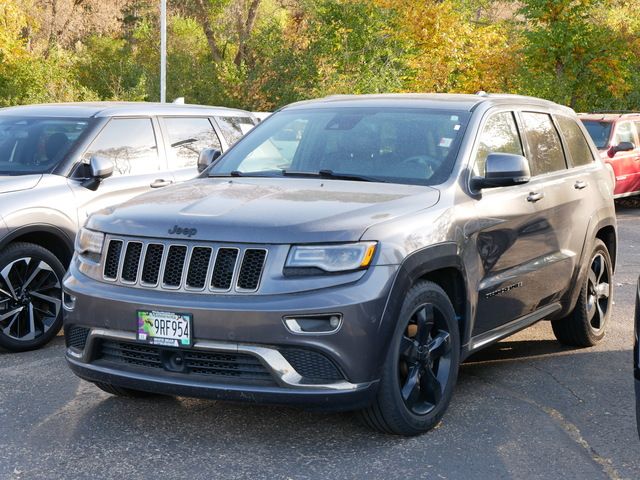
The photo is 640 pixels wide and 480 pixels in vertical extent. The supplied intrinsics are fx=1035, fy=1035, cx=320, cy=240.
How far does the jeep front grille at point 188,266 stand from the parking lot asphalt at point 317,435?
817 mm

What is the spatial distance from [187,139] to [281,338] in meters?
4.34

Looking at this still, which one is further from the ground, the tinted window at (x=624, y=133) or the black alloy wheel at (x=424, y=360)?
the black alloy wheel at (x=424, y=360)

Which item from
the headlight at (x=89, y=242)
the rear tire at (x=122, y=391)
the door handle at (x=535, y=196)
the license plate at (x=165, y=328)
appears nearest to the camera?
the license plate at (x=165, y=328)

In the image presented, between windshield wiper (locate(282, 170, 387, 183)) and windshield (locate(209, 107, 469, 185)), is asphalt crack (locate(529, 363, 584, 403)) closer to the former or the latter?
windshield (locate(209, 107, 469, 185))

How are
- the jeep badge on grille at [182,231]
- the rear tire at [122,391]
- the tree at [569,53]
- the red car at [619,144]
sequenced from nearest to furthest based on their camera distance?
the jeep badge on grille at [182,231]
the rear tire at [122,391]
the red car at [619,144]
the tree at [569,53]

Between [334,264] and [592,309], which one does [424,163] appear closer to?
[334,264]

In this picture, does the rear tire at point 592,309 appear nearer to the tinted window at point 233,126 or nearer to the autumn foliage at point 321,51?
the tinted window at point 233,126

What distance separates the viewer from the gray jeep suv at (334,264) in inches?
184

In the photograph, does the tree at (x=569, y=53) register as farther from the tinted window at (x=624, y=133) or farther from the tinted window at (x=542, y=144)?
the tinted window at (x=542, y=144)

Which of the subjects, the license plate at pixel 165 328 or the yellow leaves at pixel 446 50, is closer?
the license plate at pixel 165 328

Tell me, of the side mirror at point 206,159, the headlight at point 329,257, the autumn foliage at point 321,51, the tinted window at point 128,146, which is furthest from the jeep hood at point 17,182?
the autumn foliage at point 321,51

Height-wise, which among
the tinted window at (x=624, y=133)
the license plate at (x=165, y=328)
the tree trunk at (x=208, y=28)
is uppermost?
the license plate at (x=165, y=328)

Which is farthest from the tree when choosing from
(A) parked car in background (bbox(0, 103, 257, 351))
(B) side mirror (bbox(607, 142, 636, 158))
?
(A) parked car in background (bbox(0, 103, 257, 351))

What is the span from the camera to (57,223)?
7.27m
